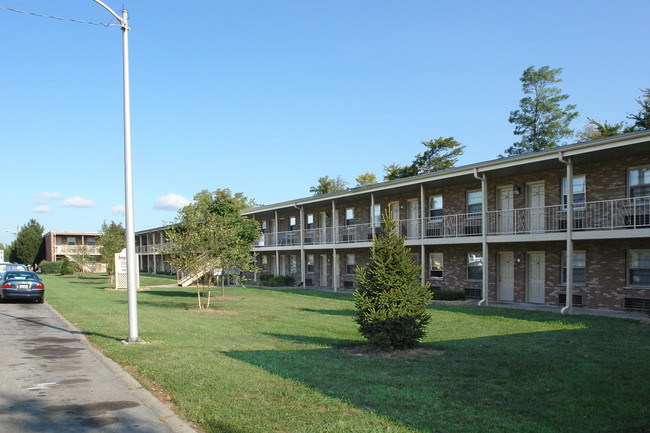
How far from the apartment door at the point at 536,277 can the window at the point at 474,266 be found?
231cm

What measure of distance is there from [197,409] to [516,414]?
366 cm

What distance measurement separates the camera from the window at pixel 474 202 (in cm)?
2286

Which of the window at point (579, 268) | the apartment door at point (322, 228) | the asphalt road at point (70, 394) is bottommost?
the asphalt road at point (70, 394)

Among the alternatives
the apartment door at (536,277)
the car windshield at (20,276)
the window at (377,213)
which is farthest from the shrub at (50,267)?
the apartment door at (536,277)

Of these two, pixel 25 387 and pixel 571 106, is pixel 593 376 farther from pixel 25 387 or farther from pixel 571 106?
pixel 571 106

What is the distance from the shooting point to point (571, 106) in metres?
45.3

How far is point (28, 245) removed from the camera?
78.1 m

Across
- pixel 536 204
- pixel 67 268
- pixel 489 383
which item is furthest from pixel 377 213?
pixel 67 268

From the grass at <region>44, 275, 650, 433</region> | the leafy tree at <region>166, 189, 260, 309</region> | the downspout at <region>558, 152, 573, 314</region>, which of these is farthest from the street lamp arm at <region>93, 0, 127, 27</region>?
the downspout at <region>558, 152, 573, 314</region>

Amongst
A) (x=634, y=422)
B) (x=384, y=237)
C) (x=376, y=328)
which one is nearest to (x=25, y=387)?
(x=376, y=328)

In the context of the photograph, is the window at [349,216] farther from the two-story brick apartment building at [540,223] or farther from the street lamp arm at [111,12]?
the street lamp arm at [111,12]

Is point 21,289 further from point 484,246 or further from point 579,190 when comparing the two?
point 579,190

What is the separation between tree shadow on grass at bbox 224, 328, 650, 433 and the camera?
581cm

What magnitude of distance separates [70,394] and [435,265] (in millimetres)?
19975
